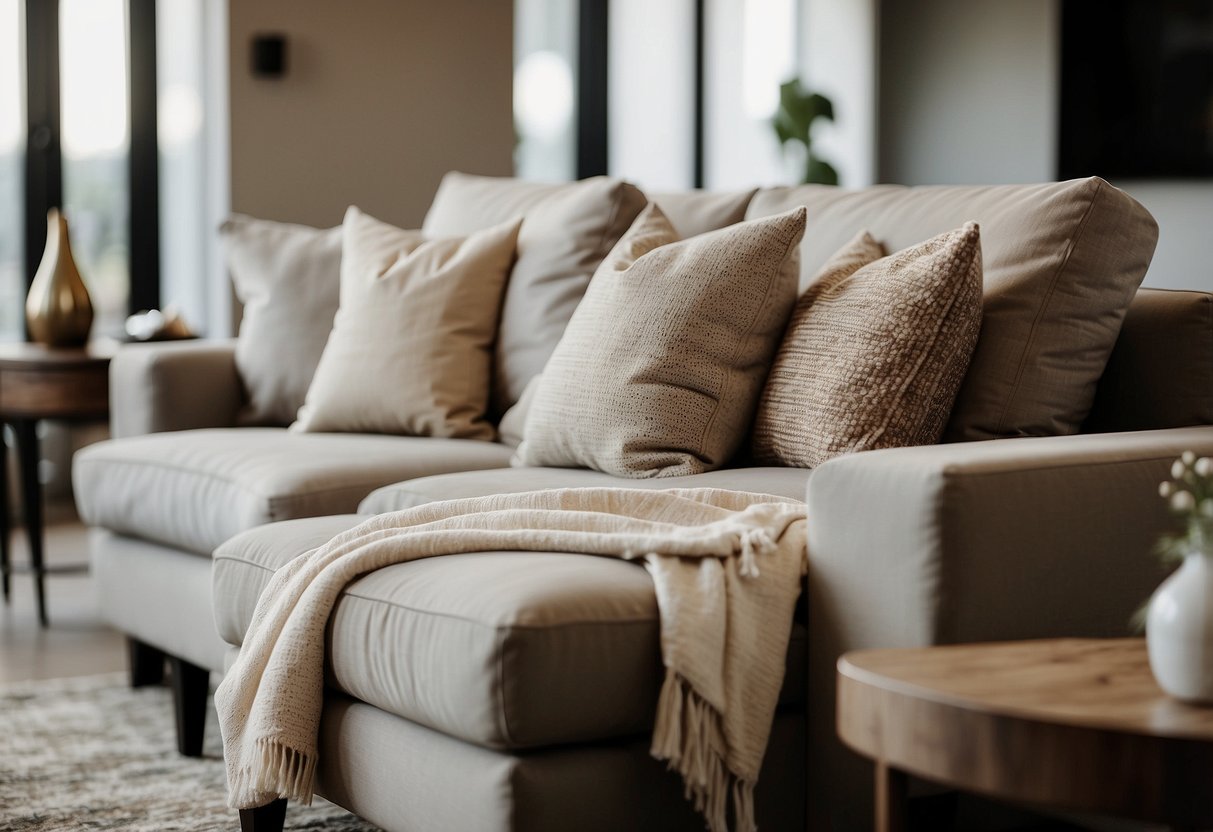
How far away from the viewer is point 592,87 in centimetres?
613

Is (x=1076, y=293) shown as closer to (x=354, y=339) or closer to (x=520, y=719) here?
(x=520, y=719)

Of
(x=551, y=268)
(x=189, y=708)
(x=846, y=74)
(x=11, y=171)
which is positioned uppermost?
(x=846, y=74)

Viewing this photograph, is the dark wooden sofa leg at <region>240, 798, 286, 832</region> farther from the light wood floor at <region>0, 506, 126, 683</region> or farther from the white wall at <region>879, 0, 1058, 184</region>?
the white wall at <region>879, 0, 1058, 184</region>

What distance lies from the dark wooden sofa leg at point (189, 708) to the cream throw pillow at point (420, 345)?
532 mm

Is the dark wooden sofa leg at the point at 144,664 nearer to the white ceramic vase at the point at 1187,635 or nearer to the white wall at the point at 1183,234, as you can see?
the white ceramic vase at the point at 1187,635

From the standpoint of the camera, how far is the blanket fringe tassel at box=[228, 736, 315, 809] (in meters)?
1.68

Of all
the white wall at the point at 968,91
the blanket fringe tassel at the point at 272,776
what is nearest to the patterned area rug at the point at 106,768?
the blanket fringe tassel at the point at 272,776

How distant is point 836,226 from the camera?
2326 millimetres

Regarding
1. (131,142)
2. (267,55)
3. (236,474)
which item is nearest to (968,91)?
(267,55)

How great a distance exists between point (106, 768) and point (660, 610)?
4.07 feet

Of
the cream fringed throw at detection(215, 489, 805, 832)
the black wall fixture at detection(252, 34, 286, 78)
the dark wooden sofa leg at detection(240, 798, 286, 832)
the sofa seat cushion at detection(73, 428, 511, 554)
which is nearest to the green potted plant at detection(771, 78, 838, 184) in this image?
the black wall fixture at detection(252, 34, 286, 78)

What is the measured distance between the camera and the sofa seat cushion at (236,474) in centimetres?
229

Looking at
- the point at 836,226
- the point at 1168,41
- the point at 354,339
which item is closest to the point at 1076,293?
the point at 836,226

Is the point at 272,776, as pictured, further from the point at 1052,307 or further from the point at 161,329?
the point at 161,329
